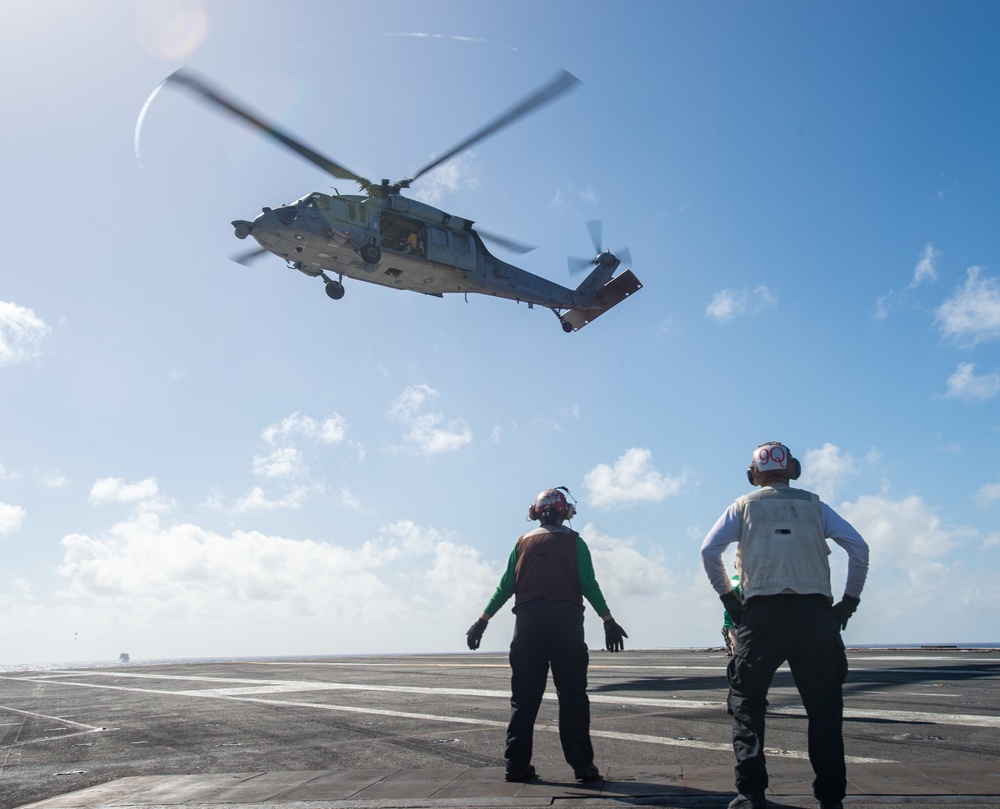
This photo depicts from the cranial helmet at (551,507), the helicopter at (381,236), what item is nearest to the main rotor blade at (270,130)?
the helicopter at (381,236)

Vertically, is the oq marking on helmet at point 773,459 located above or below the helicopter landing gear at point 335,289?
below

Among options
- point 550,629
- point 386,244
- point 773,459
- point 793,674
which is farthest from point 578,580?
point 386,244

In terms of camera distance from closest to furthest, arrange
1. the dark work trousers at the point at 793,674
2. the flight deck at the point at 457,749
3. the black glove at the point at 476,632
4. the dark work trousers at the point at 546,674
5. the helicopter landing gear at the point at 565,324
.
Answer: the dark work trousers at the point at 793,674 < the flight deck at the point at 457,749 < the dark work trousers at the point at 546,674 < the black glove at the point at 476,632 < the helicopter landing gear at the point at 565,324

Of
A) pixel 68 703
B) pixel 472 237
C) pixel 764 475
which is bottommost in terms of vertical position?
pixel 68 703

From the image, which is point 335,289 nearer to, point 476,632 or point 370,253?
point 370,253

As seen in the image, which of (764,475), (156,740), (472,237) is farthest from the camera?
(472,237)

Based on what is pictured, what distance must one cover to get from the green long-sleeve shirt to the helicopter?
20031 millimetres

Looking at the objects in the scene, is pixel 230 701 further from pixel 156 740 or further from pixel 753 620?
pixel 753 620

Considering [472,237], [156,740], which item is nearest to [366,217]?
[472,237]

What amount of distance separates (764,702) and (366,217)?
23.3m

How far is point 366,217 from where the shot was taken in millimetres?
25797

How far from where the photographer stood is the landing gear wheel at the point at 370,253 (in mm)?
25391

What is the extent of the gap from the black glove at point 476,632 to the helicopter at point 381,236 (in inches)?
788

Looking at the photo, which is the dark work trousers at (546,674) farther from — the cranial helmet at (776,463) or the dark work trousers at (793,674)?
the cranial helmet at (776,463)
